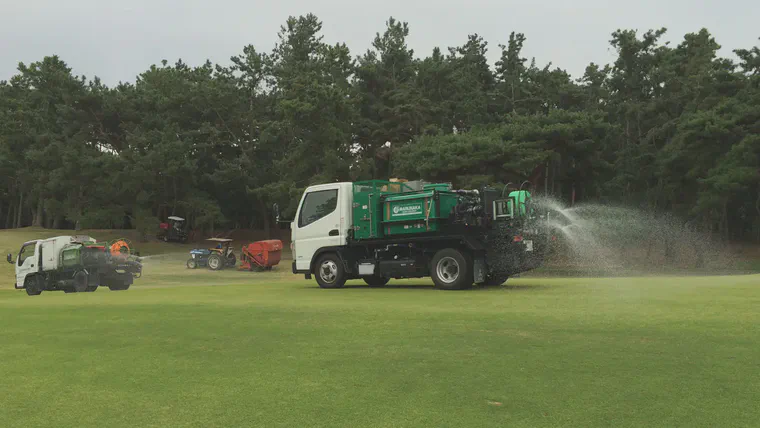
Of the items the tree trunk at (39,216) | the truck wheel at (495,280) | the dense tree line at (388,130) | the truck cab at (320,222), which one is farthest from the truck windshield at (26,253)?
the tree trunk at (39,216)

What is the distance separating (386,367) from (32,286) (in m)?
18.3

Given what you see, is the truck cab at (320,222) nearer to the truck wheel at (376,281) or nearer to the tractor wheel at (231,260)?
the truck wheel at (376,281)

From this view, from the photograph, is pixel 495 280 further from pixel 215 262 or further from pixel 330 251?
pixel 215 262

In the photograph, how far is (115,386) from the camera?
17.8 feet

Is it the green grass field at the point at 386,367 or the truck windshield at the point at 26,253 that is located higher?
the truck windshield at the point at 26,253

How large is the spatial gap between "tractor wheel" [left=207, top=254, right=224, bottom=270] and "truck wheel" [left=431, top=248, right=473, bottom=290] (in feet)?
66.2

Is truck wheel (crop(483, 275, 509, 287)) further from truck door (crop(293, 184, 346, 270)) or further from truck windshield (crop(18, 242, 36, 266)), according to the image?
truck windshield (crop(18, 242, 36, 266))

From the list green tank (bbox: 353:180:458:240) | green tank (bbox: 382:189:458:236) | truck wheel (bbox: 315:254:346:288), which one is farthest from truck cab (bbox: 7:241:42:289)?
green tank (bbox: 382:189:458:236)

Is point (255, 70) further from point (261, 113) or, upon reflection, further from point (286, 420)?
Answer: point (286, 420)

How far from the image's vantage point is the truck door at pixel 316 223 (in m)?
17.5

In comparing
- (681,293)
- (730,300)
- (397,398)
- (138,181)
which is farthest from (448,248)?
(138,181)

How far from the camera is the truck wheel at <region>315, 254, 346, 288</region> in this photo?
57.3ft

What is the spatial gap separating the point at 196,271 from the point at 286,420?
96.1 ft

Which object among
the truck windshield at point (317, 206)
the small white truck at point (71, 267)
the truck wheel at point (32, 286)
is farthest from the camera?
the truck wheel at point (32, 286)
